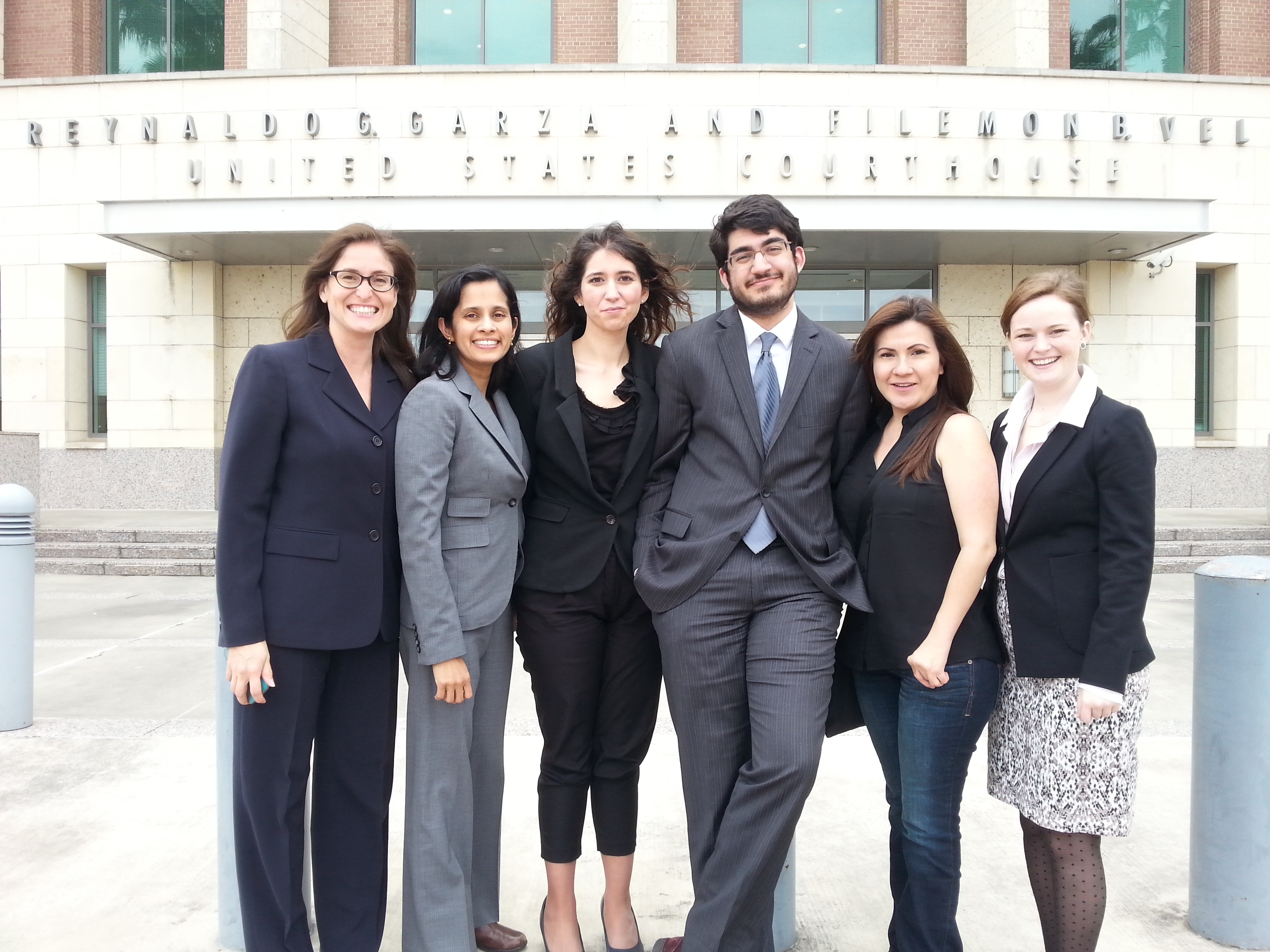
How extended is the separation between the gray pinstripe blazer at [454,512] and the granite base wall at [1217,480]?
14145 mm

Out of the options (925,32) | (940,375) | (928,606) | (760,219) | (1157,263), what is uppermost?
(925,32)

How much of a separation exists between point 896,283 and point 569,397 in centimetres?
1303

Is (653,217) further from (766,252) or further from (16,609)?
(766,252)

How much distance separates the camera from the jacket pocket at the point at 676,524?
8.58 ft

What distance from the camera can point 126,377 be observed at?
14.3 meters

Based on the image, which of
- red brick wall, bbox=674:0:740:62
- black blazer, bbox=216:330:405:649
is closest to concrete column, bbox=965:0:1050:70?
red brick wall, bbox=674:0:740:62

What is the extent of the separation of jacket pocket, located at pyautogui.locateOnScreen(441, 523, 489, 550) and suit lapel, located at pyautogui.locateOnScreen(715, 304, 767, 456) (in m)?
0.83

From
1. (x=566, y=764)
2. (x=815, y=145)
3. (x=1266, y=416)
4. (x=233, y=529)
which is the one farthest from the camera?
(x=1266, y=416)

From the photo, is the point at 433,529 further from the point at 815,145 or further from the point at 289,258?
the point at 289,258

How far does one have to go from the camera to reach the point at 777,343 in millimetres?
2758

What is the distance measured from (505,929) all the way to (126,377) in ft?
45.8

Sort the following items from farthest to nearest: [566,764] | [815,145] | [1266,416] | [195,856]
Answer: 1. [1266,416]
2. [815,145]
3. [195,856]
4. [566,764]

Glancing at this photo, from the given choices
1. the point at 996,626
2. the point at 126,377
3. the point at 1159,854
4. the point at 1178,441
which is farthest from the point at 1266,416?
the point at 126,377

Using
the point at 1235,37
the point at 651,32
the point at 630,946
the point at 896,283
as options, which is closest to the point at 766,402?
the point at 630,946
